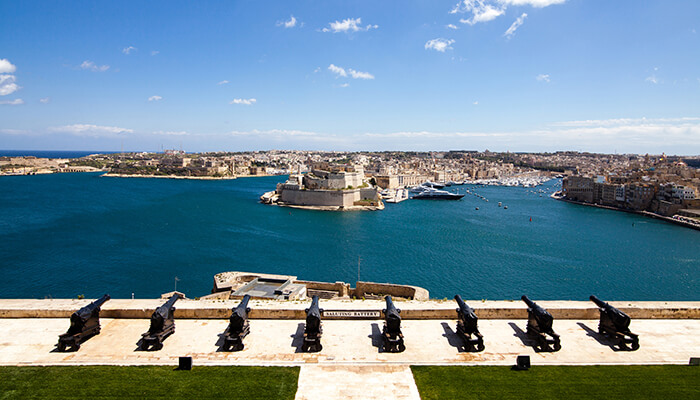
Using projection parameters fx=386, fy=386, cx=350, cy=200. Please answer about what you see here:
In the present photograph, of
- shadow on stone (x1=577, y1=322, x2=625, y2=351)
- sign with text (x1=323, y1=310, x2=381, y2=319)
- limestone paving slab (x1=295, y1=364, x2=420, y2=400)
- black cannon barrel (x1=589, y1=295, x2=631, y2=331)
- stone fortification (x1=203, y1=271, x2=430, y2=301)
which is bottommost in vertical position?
stone fortification (x1=203, y1=271, x2=430, y2=301)

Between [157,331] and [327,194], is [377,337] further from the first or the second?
[327,194]

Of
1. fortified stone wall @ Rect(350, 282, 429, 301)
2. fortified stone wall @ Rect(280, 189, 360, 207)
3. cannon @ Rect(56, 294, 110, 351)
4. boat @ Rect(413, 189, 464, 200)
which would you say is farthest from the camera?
boat @ Rect(413, 189, 464, 200)

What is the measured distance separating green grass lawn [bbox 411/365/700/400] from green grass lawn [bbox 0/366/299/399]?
1.57m

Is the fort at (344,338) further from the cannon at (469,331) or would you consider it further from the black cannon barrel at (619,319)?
the black cannon barrel at (619,319)

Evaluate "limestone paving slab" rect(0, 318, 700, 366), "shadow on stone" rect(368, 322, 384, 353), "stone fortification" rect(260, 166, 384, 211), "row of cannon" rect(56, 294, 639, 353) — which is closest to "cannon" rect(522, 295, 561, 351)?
"row of cannon" rect(56, 294, 639, 353)

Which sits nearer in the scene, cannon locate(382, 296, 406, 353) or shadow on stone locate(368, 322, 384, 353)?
cannon locate(382, 296, 406, 353)

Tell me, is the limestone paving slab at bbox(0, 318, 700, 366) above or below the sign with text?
below

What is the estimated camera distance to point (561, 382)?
4164mm

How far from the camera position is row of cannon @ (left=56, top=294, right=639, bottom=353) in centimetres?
474

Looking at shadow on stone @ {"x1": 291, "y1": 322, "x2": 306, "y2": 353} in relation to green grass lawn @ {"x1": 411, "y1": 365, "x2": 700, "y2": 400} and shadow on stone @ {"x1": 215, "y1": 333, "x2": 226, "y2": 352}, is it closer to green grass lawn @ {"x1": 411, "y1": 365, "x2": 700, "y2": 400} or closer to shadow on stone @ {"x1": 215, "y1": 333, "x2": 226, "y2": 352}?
shadow on stone @ {"x1": 215, "y1": 333, "x2": 226, "y2": 352}

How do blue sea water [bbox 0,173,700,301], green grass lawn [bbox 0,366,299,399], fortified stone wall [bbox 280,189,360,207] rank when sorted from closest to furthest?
green grass lawn [bbox 0,366,299,399], blue sea water [bbox 0,173,700,301], fortified stone wall [bbox 280,189,360,207]

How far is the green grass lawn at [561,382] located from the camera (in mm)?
3943

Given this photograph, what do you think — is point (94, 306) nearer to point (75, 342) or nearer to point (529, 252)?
point (75, 342)

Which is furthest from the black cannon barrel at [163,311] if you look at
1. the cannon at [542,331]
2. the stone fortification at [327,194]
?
the stone fortification at [327,194]
